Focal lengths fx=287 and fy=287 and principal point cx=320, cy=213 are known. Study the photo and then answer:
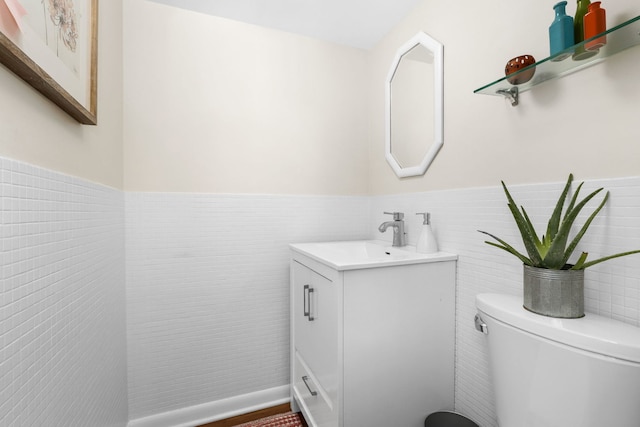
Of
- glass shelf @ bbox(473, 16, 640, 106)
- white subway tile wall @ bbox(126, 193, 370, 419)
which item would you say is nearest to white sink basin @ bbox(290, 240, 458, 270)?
white subway tile wall @ bbox(126, 193, 370, 419)

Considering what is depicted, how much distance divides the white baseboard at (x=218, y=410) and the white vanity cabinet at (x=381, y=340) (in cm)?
45

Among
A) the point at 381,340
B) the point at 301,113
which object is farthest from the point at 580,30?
the point at 301,113

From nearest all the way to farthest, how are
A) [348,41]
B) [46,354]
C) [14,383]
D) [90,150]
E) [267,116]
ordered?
[14,383]
[46,354]
[90,150]
[267,116]
[348,41]

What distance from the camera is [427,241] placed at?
1.27 meters

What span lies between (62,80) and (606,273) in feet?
4.86

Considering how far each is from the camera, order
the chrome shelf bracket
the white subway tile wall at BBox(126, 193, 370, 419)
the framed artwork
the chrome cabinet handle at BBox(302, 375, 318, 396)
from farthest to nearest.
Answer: the white subway tile wall at BBox(126, 193, 370, 419) < the chrome cabinet handle at BBox(302, 375, 318, 396) < the chrome shelf bracket < the framed artwork

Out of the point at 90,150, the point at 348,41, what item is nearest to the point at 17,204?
the point at 90,150

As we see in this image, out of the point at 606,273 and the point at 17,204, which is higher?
the point at 17,204

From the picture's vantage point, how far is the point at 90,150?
94 centimetres

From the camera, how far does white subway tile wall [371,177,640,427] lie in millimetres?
729

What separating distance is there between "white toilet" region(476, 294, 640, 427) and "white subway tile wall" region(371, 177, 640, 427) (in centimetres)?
10

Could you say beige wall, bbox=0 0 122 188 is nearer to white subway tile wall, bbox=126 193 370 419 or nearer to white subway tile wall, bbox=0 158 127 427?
white subway tile wall, bbox=0 158 127 427

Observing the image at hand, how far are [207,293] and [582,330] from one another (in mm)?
1503

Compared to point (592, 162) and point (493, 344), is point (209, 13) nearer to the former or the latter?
point (592, 162)
